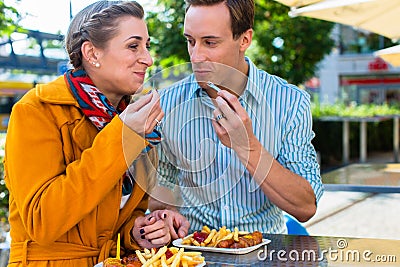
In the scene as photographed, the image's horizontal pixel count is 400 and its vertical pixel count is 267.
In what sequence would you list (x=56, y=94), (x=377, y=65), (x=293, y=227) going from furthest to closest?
(x=377, y=65) → (x=293, y=227) → (x=56, y=94)

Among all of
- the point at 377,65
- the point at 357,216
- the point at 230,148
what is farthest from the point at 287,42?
the point at 377,65

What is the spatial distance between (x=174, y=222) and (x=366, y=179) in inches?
99.2

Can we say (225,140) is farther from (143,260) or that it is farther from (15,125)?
(15,125)

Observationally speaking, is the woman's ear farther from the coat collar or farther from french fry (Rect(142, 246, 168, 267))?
french fry (Rect(142, 246, 168, 267))

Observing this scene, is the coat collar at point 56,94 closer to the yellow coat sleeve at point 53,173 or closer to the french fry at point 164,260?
the yellow coat sleeve at point 53,173

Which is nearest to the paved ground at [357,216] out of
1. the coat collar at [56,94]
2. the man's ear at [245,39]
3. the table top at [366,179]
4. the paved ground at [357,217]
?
the paved ground at [357,217]

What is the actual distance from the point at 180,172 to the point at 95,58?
2.32ft

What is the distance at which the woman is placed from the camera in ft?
6.21

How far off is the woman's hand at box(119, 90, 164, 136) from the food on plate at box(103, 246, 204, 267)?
0.40 meters

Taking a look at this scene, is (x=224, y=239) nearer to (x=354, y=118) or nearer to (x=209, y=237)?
(x=209, y=237)

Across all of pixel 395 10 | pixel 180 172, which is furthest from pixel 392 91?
pixel 180 172

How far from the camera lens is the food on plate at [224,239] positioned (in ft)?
6.95

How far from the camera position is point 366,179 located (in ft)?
14.6

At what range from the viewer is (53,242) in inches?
78.7
